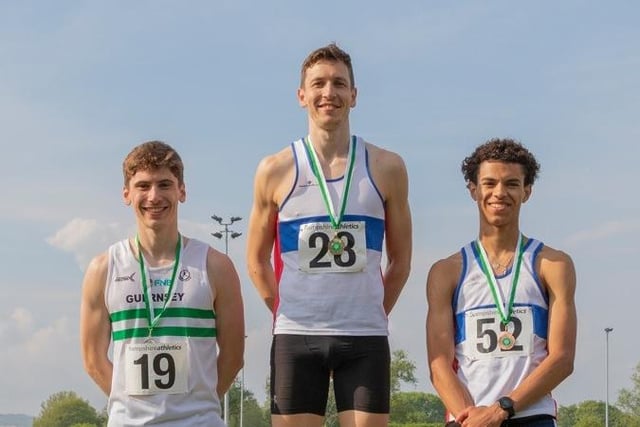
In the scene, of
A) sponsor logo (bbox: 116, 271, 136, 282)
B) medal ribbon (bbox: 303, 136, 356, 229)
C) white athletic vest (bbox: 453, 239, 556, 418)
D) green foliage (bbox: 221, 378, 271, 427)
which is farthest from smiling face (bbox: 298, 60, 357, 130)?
green foliage (bbox: 221, 378, 271, 427)

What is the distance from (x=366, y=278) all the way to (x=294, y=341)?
0.53 m

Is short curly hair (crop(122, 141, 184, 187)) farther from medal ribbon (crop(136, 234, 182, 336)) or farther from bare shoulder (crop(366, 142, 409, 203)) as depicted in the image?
bare shoulder (crop(366, 142, 409, 203))

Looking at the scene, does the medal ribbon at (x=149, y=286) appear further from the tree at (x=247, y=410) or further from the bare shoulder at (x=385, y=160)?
the tree at (x=247, y=410)

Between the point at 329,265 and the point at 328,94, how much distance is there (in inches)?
39.0

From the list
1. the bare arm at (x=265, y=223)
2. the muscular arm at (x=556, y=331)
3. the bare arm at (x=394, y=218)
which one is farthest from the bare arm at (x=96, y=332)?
the muscular arm at (x=556, y=331)

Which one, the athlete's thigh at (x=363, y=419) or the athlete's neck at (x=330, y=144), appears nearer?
the athlete's thigh at (x=363, y=419)

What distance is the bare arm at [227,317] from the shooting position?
18.6ft

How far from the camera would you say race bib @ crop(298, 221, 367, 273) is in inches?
224

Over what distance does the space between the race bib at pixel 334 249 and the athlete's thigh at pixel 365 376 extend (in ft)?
1.35

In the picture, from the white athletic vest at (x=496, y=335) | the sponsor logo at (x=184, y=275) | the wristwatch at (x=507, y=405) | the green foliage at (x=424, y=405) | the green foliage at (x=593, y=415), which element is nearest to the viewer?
the wristwatch at (x=507, y=405)

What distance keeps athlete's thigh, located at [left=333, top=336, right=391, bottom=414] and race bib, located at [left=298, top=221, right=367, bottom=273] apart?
1.35 ft

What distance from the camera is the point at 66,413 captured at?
77.2 metres

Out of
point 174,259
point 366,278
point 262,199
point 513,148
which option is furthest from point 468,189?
point 174,259

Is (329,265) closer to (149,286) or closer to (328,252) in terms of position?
(328,252)
